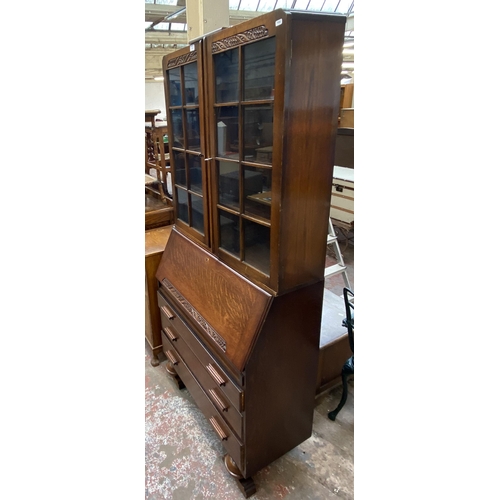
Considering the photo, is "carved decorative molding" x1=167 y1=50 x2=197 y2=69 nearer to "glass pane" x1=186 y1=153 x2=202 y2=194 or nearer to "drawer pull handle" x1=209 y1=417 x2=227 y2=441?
"glass pane" x1=186 y1=153 x2=202 y2=194

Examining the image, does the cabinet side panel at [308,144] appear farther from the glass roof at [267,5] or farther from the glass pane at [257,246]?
the glass roof at [267,5]

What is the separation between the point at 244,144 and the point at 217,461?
4.91ft

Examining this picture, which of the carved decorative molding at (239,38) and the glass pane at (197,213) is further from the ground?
the carved decorative molding at (239,38)

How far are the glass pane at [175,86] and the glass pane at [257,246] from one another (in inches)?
28.1

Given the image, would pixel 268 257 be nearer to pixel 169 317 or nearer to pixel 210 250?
pixel 210 250

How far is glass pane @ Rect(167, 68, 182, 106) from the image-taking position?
1.48 m

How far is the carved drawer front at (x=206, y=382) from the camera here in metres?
1.37

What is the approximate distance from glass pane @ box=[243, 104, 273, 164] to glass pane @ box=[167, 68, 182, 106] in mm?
534

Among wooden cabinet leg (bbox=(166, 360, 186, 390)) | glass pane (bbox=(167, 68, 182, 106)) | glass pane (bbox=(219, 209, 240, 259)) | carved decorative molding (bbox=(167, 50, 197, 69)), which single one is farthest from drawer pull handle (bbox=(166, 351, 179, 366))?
carved decorative molding (bbox=(167, 50, 197, 69))

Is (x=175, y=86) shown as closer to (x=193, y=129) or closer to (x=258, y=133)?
(x=193, y=129)

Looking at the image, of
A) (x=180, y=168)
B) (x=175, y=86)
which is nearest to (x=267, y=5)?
(x=175, y=86)

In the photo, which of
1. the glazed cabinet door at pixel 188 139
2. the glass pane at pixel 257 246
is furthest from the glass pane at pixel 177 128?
the glass pane at pixel 257 246

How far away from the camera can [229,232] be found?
1412 millimetres

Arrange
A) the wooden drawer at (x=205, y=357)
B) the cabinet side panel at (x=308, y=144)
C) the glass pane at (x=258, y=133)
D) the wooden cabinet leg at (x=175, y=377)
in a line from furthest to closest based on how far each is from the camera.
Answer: the wooden cabinet leg at (x=175, y=377)
the wooden drawer at (x=205, y=357)
the glass pane at (x=258, y=133)
the cabinet side panel at (x=308, y=144)
